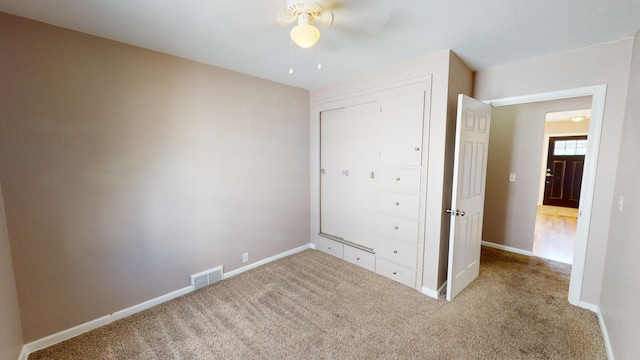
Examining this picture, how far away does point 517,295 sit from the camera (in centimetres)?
246

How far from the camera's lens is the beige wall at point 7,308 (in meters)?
1.45

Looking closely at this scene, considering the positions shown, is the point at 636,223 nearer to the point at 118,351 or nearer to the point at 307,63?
the point at 307,63

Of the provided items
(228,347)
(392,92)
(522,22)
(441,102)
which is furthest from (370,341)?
(522,22)

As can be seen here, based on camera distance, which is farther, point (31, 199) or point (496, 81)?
point (496, 81)

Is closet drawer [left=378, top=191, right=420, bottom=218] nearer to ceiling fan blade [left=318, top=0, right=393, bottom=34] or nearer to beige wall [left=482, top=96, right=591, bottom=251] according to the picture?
ceiling fan blade [left=318, top=0, right=393, bottom=34]

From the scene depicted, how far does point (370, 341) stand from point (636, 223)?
1909 mm

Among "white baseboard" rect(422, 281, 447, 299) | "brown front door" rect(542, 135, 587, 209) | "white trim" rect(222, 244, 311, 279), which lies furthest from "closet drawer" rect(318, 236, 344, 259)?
"brown front door" rect(542, 135, 587, 209)

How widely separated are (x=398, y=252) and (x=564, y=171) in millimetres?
6644

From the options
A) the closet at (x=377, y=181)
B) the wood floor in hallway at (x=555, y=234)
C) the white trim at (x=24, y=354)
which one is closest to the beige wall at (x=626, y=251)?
the closet at (x=377, y=181)

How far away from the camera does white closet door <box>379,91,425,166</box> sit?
97.1 inches

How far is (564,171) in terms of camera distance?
6316 mm

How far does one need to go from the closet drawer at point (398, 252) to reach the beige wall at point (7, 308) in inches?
117

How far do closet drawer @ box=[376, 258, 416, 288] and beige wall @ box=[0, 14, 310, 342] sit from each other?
5.23ft

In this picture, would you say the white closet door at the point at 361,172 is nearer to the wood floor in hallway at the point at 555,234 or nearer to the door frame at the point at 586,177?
the door frame at the point at 586,177
